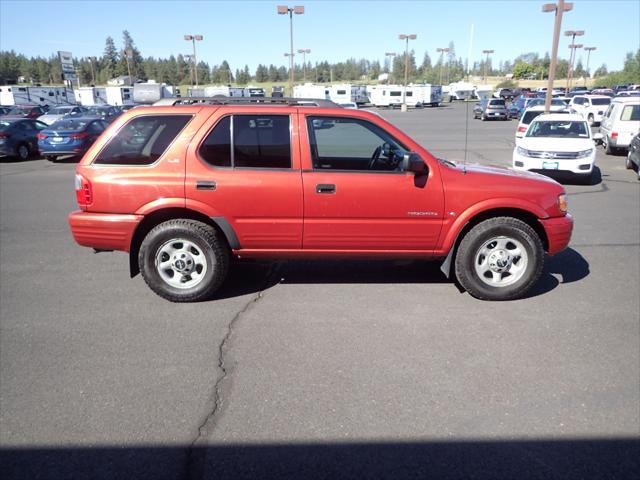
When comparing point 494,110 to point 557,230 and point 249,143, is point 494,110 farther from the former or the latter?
point 249,143

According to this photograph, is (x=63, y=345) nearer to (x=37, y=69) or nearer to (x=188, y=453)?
(x=188, y=453)

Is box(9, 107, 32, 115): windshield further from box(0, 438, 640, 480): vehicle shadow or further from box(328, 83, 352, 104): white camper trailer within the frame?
box(328, 83, 352, 104): white camper trailer

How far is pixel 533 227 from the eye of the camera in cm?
523

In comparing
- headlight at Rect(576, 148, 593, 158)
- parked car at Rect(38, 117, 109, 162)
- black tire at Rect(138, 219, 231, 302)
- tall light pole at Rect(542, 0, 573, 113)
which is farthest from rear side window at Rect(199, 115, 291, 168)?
tall light pole at Rect(542, 0, 573, 113)

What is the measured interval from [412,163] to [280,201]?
1.30 metres

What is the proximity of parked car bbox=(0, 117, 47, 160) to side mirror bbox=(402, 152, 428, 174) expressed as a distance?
56.6ft

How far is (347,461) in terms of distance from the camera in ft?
8.98

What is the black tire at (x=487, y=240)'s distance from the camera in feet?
16.1

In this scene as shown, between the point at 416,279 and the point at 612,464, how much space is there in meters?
3.09

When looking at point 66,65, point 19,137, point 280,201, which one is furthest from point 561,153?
point 66,65

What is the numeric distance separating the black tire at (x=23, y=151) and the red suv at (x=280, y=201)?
50.7ft

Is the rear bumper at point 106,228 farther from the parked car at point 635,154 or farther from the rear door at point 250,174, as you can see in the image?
the parked car at point 635,154

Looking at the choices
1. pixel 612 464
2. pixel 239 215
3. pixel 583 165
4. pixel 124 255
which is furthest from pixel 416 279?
pixel 583 165

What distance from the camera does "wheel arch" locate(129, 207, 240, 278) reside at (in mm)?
4855
